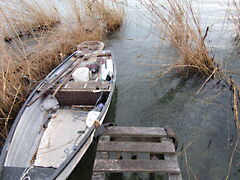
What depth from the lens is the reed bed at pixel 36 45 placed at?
145 inches

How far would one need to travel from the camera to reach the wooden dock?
2.16m

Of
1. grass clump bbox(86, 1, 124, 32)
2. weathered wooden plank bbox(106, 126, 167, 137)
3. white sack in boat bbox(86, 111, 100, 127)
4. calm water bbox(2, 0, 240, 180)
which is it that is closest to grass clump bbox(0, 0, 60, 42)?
grass clump bbox(86, 1, 124, 32)

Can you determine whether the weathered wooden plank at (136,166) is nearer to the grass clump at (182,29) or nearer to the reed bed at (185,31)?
the reed bed at (185,31)

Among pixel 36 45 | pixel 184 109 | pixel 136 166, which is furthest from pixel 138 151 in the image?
pixel 36 45

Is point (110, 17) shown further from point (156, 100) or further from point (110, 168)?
point (110, 168)

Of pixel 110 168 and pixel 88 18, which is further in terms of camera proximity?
pixel 88 18

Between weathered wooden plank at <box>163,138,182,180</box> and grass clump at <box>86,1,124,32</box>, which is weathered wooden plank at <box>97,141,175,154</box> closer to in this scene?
weathered wooden plank at <box>163,138,182,180</box>

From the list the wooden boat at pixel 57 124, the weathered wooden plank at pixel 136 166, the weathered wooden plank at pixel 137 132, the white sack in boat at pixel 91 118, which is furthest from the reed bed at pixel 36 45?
the weathered wooden plank at pixel 136 166

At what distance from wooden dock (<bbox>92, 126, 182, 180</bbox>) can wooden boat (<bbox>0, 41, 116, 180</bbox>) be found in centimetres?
34

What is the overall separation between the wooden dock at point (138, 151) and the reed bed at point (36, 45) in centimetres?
228

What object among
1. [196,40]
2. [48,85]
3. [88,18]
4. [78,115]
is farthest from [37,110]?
[88,18]

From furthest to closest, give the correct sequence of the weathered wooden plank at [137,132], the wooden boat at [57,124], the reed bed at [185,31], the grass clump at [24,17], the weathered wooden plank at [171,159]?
the grass clump at [24,17] → the reed bed at [185,31] → the weathered wooden plank at [137,132] → the wooden boat at [57,124] → the weathered wooden plank at [171,159]

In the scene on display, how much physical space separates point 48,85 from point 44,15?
4559 mm

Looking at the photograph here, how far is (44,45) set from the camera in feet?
17.9
